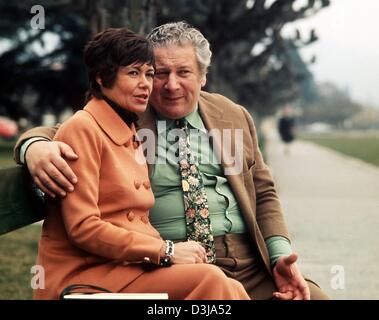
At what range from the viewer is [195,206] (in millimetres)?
2895

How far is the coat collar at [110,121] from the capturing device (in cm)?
254

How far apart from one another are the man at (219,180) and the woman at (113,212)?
11.7 inches

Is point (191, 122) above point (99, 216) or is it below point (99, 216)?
above

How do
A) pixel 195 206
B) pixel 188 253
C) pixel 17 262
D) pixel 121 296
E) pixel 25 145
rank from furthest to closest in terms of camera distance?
pixel 17 262 → pixel 195 206 → pixel 25 145 → pixel 188 253 → pixel 121 296

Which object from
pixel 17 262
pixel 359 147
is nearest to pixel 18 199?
pixel 17 262

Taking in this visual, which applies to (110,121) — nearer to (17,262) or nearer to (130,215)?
(130,215)

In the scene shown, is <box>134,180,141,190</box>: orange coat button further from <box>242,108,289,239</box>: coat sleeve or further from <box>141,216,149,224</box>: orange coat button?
<box>242,108,289,239</box>: coat sleeve

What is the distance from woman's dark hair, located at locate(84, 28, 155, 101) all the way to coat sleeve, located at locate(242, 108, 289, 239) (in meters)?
0.81

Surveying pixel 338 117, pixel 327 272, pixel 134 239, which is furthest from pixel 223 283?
pixel 338 117

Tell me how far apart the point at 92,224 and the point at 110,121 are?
415mm

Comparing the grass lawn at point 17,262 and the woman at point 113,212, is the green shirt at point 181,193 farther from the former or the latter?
the grass lawn at point 17,262

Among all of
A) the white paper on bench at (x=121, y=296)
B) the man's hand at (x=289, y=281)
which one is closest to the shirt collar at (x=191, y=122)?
the man's hand at (x=289, y=281)

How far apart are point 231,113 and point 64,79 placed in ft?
65.9

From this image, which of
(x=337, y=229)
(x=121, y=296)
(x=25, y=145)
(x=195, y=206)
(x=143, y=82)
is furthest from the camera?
(x=337, y=229)
